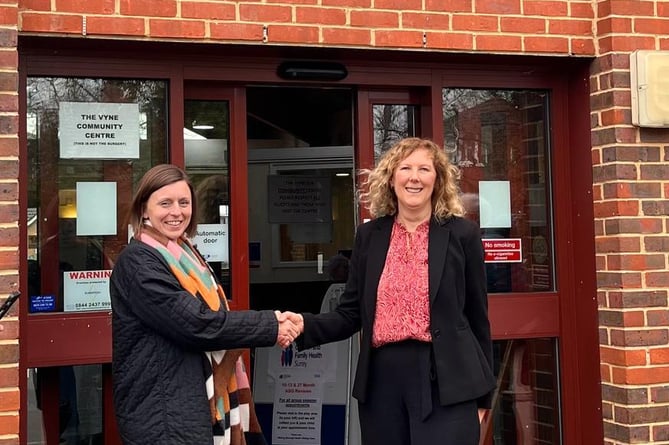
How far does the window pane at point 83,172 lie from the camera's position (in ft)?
12.2

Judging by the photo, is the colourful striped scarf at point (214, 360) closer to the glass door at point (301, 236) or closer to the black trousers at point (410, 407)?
the black trousers at point (410, 407)

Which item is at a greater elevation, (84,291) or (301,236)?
(301,236)

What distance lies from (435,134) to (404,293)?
1.37m

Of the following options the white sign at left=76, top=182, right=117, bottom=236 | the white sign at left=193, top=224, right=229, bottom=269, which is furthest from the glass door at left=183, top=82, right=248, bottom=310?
the white sign at left=76, top=182, right=117, bottom=236

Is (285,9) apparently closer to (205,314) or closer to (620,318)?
(205,314)

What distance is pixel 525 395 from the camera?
4.51 meters

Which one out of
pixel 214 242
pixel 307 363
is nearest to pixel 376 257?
pixel 214 242

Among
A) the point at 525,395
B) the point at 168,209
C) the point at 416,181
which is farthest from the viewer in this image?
the point at 525,395

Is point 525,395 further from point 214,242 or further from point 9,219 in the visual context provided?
point 9,219

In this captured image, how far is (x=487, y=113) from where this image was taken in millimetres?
4383

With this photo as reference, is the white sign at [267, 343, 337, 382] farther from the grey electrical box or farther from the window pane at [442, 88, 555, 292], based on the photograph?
the grey electrical box

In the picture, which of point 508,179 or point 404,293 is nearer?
point 404,293

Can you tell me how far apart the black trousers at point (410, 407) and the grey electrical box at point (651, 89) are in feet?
5.83

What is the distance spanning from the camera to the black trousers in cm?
297
